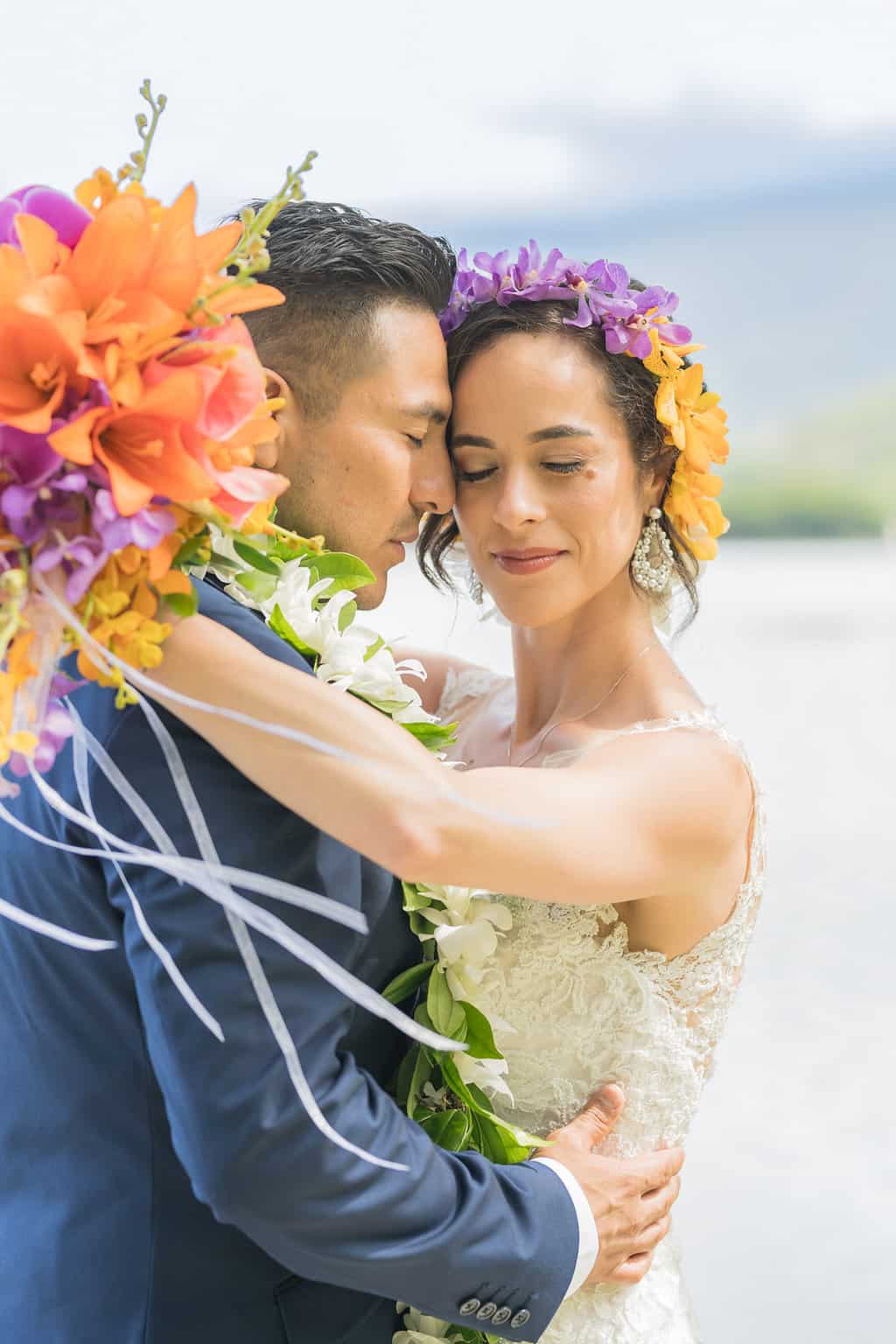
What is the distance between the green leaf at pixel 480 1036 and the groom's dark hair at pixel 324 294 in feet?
2.68

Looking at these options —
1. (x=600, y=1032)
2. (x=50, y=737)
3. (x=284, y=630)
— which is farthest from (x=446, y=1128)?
(x=50, y=737)

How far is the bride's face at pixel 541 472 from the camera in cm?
221

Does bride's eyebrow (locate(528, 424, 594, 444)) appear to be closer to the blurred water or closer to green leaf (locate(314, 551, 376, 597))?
the blurred water

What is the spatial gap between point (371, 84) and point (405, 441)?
19843mm

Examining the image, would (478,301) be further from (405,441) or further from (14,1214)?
(14,1214)

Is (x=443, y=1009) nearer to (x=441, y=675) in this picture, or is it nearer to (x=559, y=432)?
(x=559, y=432)

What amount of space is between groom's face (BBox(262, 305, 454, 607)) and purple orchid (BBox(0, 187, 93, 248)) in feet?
2.50

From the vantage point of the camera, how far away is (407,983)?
171 cm

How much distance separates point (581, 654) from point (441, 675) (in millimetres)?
519

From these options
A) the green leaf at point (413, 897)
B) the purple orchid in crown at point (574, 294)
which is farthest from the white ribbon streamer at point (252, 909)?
the purple orchid in crown at point (574, 294)

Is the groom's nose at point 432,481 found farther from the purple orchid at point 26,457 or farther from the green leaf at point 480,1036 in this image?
the purple orchid at point 26,457

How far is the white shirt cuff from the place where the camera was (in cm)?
166

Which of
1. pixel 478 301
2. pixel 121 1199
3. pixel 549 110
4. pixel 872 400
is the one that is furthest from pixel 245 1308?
pixel 872 400

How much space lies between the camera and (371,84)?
2033 centimetres
